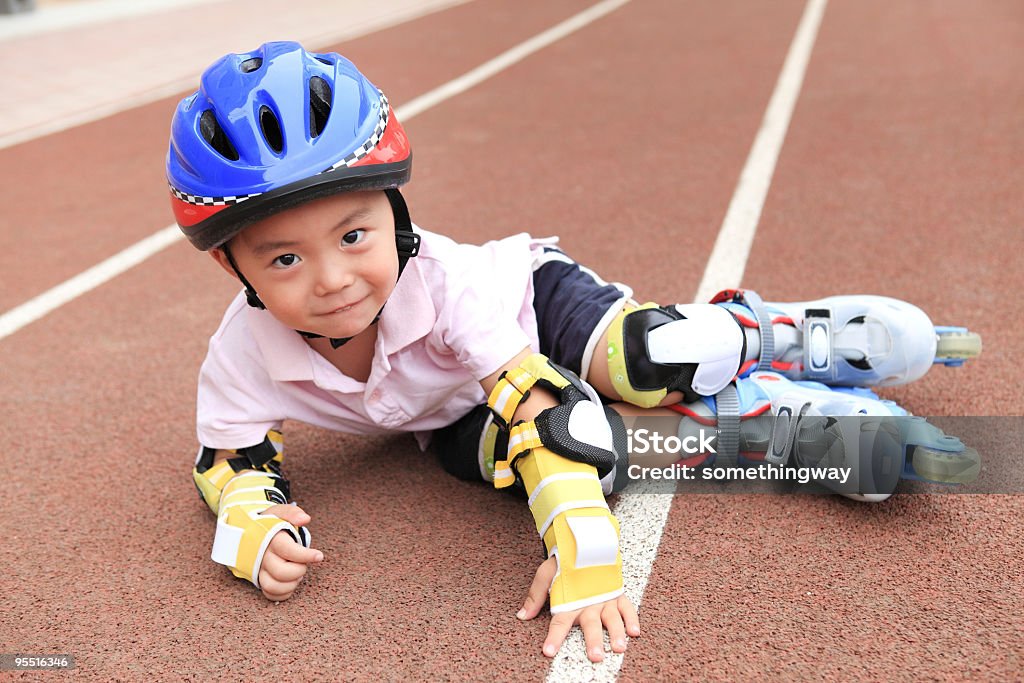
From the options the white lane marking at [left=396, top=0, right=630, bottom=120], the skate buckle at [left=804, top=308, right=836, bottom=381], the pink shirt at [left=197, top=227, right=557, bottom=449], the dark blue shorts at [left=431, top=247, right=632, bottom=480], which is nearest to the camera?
the pink shirt at [left=197, top=227, right=557, bottom=449]

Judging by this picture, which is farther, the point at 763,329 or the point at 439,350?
the point at 763,329

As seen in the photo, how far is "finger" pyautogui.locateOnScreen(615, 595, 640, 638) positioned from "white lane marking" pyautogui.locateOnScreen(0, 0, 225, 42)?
11545mm

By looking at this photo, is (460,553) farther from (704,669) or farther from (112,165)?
(112,165)

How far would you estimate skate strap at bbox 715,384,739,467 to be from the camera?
2869 mm

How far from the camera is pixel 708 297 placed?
4035mm

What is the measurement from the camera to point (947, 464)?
2482 mm

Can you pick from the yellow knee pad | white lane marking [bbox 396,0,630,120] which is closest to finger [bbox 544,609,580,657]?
the yellow knee pad

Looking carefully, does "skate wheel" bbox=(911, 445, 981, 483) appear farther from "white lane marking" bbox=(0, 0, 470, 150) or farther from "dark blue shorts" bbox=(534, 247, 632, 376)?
"white lane marking" bbox=(0, 0, 470, 150)

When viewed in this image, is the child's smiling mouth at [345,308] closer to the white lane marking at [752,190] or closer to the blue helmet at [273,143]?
the blue helmet at [273,143]

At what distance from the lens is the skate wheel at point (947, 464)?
2.48 meters

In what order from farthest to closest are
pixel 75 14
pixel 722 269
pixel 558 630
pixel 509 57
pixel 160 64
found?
pixel 75 14 < pixel 160 64 < pixel 509 57 < pixel 722 269 < pixel 558 630

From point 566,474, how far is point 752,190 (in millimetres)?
3414

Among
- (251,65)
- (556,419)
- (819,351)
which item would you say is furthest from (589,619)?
(251,65)

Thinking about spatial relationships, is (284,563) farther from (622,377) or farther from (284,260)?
(622,377)
